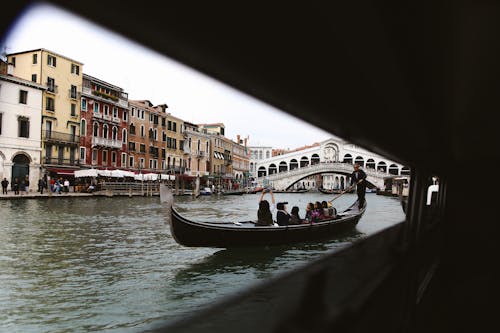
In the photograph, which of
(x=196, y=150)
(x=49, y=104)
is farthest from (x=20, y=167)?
(x=196, y=150)

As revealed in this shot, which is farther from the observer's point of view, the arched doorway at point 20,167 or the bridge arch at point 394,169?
the bridge arch at point 394,169

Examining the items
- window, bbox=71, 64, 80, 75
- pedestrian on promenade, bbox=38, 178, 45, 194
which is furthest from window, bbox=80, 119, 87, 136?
pedestrian on promenade, bbox=38, 178, 45, 194

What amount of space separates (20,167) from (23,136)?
103 centimetres

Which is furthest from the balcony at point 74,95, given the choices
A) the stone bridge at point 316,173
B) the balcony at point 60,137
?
the stone bridge at point 316,173

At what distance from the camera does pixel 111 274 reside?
425cm

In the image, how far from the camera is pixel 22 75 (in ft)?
49.1

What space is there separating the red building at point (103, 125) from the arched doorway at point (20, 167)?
9.80 ft

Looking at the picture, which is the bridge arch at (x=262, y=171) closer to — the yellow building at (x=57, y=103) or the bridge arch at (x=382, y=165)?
the bridge arch at (x=382, y=165)

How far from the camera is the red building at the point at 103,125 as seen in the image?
17.2 meters

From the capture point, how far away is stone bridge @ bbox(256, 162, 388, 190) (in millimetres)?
27562

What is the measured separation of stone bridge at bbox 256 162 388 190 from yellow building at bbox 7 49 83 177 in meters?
16.2

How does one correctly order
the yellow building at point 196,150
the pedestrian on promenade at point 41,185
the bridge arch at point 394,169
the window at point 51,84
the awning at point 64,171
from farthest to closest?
the bridge arch at point 394,169, the yellow building at point 196,150, the awning at point 64,171, the window at point 51,84, the pedestrian on promenade at point 41,185

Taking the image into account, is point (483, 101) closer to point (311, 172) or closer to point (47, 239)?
point (47, 239)

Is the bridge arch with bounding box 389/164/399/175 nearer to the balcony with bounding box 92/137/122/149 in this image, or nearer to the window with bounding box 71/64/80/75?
the balcony with bounding box 92/137/122/149
